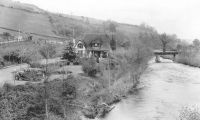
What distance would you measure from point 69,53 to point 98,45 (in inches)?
966

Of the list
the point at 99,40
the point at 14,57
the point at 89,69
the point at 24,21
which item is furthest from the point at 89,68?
the point at 24,21

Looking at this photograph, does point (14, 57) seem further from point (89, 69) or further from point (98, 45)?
point (98, 45)

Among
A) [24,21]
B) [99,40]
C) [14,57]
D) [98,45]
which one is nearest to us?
[14,57]

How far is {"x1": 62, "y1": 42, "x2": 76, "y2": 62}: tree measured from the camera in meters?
50.3

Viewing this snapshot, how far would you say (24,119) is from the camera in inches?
971

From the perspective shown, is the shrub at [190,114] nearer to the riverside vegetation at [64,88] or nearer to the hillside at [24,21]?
the riverside vegetation at [64,88]

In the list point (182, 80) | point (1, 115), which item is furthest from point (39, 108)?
point (182, 80)

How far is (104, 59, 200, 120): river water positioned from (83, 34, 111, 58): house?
49.9ft

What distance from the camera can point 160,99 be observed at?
38844 millimetres

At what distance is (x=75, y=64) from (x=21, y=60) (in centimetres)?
1295

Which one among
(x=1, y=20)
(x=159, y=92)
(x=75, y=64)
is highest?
(x=1, y=20)

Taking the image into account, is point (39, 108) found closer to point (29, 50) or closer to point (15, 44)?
point (29, 50)

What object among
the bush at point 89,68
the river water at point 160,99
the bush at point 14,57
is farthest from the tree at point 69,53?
the river water at point 160,99

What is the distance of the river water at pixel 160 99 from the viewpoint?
3213 centimetres
